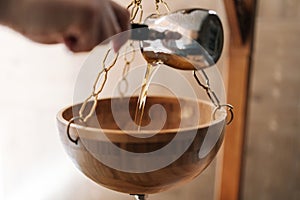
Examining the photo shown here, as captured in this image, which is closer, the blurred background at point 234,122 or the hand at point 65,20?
the hand at point 65,20

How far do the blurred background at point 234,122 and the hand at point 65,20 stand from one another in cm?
69

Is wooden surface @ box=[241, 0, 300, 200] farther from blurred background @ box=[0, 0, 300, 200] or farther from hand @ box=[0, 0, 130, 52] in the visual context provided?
hand @ box=[0, 0, 130, 52]

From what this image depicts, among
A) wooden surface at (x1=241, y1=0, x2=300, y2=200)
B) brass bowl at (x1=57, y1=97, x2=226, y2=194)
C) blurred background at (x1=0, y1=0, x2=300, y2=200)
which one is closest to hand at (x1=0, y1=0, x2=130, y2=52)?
brass bowl at (x1=57, y1=97, x2=226, y2=194)

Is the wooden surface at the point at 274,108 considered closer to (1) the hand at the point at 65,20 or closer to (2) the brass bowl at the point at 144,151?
(2) the brass bowl at the point at 144,151

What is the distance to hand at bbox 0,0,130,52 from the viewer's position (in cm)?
40

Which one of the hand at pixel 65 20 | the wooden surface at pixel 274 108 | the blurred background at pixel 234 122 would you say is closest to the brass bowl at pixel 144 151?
the hand at pixel 65 20

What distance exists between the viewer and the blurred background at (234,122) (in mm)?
1351

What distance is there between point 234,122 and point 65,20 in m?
0.97

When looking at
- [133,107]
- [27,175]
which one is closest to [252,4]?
[133,107]

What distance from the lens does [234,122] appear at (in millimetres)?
1312

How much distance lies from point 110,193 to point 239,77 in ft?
2.39

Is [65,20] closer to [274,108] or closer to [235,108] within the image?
[235,108]

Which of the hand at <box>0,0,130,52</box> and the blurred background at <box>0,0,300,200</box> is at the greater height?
the hand at <box>0,0,130,52</box>

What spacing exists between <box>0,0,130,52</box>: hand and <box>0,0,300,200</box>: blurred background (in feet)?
2.27
